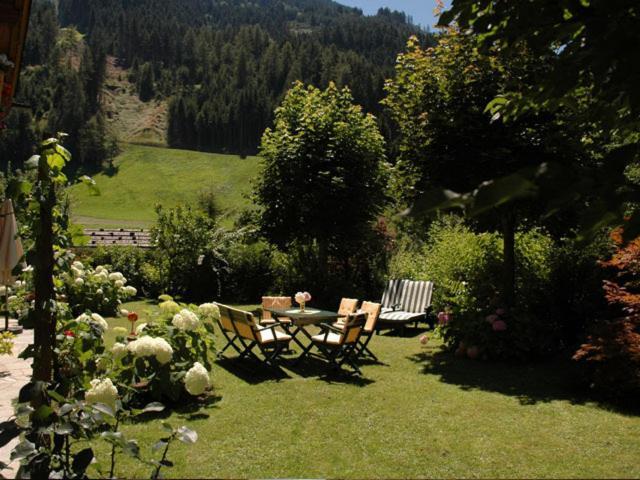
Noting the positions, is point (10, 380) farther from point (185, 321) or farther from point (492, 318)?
point (492, 318)

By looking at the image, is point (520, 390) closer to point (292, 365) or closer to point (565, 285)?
point (565, 285)

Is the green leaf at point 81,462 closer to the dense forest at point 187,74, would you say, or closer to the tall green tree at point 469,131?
the tall green tree at point 469,131

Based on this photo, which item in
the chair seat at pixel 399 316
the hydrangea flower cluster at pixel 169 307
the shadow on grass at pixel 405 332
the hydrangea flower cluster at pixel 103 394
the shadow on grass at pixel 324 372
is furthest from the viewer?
the shadow on grass at pixel 405 332

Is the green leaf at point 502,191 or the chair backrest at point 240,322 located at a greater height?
the green leaf at point 502,191

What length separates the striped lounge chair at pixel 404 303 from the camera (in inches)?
420

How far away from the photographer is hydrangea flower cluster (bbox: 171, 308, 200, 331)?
5.94m

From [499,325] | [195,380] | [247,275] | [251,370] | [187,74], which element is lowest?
[251,370]

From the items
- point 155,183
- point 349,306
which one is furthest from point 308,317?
point 155,183

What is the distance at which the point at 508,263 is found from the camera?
28.3 ft

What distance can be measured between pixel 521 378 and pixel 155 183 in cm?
7634

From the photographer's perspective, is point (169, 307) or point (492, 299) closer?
point (169, 307)

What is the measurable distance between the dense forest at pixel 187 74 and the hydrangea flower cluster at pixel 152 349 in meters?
62.7

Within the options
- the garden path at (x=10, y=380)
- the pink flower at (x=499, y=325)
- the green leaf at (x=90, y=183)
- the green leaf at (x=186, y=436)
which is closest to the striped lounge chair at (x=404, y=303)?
the pink flower at (x=499, y=325)

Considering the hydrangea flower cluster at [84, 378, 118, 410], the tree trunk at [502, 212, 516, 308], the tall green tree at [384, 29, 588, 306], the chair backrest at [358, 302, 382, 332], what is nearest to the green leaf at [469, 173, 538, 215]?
the hydrangea flower cluster at [84, 378, 118, 410]
